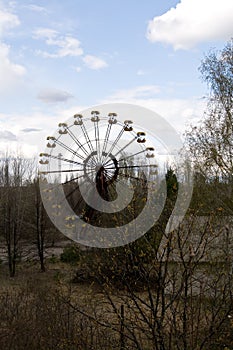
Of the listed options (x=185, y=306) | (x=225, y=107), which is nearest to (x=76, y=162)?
(x=225, y=107)

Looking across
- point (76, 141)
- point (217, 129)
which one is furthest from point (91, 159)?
A: point (217, 129)

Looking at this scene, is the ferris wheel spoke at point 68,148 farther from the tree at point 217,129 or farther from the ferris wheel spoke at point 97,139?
the tree at point 217,129

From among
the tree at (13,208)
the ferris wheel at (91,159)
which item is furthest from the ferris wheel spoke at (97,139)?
the tree at (13,208)

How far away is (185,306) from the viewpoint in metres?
3.90

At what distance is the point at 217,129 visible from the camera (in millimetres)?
11039

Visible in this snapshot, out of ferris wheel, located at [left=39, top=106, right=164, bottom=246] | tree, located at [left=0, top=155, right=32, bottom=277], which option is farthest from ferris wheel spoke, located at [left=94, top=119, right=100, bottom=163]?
tree, located at [left=0, top=155, right=32, bottom=277]

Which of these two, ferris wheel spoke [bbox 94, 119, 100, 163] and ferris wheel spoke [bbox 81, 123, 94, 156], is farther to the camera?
ferris wheel spoke [bbox 81, 123, 94, 156]

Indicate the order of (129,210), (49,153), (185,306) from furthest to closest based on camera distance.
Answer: (49,153), (129,210), (185,306)

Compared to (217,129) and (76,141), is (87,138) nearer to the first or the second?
(76,141)

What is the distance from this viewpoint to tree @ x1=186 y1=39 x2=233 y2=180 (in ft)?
35.0

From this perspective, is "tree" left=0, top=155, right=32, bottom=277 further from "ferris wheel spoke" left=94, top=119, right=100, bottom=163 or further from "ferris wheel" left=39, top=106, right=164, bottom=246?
"ferris wheel spoke" left=94, top=119, right=100, bottom=163

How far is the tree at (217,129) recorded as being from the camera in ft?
35.0

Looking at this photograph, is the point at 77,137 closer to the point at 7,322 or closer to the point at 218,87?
the point at 218,87

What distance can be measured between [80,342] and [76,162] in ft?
17.3
